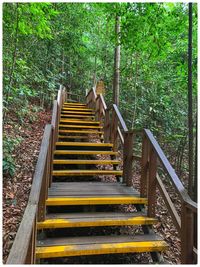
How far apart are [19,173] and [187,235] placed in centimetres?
341

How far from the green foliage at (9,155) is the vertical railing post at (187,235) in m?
3.23

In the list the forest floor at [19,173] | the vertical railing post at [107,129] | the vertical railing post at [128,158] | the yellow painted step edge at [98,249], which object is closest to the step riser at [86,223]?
the yellow painted step edge at [98,249]

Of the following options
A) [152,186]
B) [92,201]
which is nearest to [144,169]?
[152,186]

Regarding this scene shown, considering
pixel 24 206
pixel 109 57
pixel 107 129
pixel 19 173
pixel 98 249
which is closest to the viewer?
pixel 98 249

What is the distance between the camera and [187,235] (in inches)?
101

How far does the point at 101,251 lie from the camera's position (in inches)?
114

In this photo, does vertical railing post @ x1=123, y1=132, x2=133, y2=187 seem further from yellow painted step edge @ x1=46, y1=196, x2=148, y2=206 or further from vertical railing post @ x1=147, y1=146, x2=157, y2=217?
vertical railing post @ x1=147, y1=146, x2=157, y2=217

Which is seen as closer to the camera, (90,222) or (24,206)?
(90,222)

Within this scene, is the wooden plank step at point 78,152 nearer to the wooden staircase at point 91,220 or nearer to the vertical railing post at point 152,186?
the wooden staircase at point 91,220

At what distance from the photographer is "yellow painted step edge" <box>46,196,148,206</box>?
141 inches

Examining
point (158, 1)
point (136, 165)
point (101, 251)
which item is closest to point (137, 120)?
point (136, 165)

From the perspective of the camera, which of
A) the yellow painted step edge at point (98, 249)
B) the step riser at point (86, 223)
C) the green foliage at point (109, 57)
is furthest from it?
the green foliage at point (109, 57)

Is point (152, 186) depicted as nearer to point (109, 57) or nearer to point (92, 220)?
point (92, 220)

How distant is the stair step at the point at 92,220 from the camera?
321 cm
